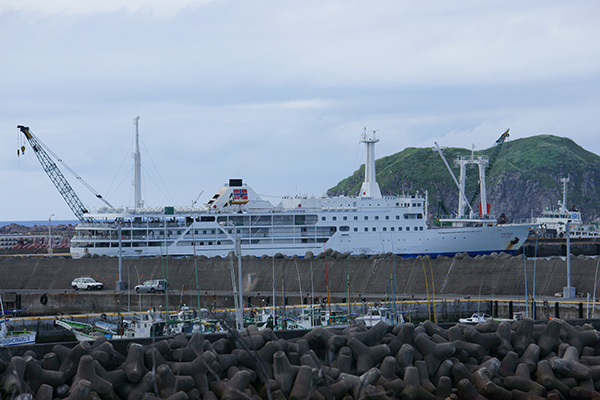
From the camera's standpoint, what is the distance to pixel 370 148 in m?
76.2

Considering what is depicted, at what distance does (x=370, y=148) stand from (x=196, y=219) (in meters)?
18.0

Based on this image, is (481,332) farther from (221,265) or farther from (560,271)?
(221,265)

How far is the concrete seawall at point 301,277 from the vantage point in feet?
139

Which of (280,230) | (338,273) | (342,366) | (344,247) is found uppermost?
(280,230)

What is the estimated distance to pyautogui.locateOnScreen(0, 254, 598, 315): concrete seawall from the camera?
4238 cm

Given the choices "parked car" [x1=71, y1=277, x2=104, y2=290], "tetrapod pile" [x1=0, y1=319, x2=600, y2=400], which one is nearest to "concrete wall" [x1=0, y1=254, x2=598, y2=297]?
"parked car" [x1=71, y1=277, x2=104, y2=290]

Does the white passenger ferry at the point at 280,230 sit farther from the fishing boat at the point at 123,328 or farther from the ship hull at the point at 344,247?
the fishing boat at the point at 123,328

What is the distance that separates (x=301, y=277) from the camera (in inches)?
1933

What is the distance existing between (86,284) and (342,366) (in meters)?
35.9

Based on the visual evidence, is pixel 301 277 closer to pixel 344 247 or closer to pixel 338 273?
pixel 338 273

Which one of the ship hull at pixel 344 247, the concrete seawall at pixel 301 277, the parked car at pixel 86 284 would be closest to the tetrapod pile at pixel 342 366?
the concrete seawall at pixel 301 277

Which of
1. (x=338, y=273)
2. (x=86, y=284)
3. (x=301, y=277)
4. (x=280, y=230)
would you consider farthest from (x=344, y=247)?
(x=86, y=284)

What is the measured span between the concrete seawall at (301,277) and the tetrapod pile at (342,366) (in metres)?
18.8

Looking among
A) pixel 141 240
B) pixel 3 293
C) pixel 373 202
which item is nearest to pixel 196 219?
pixel 141 240
